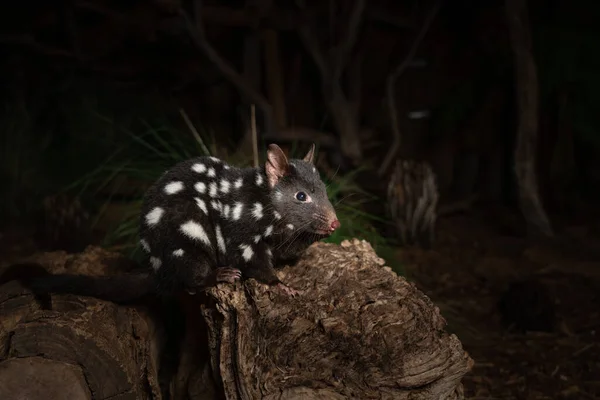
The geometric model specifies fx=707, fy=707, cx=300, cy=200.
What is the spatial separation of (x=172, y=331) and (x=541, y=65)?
380 centimetres

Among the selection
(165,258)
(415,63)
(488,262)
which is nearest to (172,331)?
(165,258)

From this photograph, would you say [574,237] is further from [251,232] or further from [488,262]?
[251,232]

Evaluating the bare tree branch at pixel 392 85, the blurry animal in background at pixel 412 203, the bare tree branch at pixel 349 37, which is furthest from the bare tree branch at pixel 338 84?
the blurry animal in background at pixel 412 203

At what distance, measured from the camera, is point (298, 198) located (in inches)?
98.7

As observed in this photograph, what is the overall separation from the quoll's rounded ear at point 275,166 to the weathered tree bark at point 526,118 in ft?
11.1

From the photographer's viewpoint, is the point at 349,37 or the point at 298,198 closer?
the point at 298,198

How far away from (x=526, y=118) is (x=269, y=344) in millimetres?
3736

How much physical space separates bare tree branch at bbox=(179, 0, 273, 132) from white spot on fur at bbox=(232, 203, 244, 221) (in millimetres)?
2655

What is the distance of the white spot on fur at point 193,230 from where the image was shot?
250 cm

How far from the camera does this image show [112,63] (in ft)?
18.4

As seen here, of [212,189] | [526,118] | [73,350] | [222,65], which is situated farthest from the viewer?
[526,118]

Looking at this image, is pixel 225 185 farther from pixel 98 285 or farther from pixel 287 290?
pixel 98 285

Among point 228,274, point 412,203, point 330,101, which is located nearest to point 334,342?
point 228,274

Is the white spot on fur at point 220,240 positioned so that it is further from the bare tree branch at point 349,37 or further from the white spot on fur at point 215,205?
the bare tree branch at point 349,37
